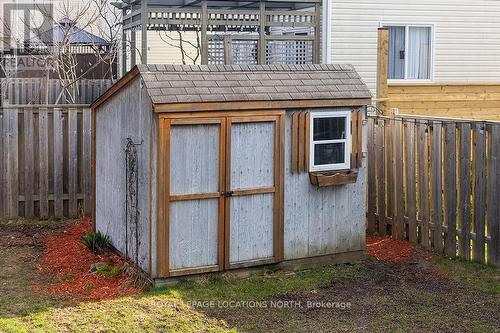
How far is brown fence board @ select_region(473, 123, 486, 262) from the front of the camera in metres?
9.56

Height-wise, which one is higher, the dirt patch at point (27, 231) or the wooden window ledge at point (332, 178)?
the wooden window ledge at point (332, 178)

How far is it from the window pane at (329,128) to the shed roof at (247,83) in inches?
10.9

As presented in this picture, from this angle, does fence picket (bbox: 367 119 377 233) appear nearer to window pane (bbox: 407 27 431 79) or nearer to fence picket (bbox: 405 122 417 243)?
fence picket (bbox: 405 122 417 243)

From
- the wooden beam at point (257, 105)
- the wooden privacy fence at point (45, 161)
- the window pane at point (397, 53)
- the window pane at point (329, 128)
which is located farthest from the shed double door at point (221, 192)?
the window pane at point (397, 53)

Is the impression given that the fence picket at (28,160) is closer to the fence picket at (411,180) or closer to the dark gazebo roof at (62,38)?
the fence picket at (411,180)

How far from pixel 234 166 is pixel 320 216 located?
1311 mm

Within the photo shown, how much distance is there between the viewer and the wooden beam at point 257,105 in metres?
8.60

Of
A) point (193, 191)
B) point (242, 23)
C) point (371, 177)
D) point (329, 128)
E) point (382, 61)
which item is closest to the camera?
point (193, 191)

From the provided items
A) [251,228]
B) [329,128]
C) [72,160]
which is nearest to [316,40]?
[72,160]

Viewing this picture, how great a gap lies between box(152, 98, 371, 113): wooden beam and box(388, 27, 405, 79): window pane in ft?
33.1

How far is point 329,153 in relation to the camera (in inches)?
385

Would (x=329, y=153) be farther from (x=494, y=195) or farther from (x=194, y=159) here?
(x=494, y=195)

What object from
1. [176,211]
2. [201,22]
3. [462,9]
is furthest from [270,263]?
[462,9]

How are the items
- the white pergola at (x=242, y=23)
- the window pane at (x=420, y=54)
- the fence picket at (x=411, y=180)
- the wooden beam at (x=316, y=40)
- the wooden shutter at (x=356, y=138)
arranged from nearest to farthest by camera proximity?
the wooden shutter at (x=356, y=138), the fence picket at (x=411, y=180), the white pergola at (x=242, y=23), the wooden beam at (x=316, y=40), the window pane at (x=420, y=54)
